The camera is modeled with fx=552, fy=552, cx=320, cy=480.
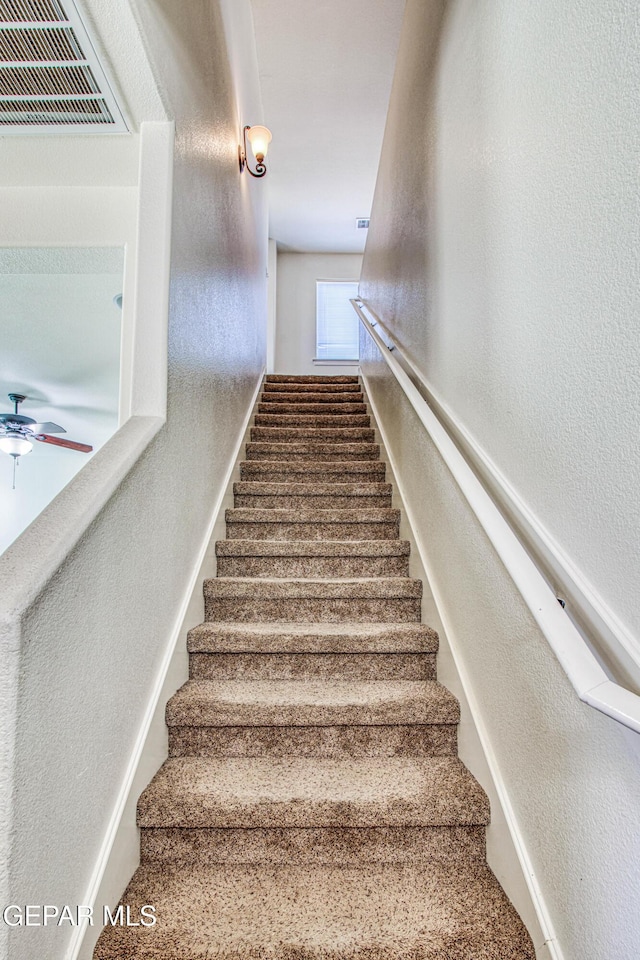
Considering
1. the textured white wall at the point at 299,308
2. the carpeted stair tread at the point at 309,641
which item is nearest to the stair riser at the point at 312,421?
the carpeted stair tread at the point at 309,641

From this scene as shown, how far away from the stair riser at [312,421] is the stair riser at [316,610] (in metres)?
1.92

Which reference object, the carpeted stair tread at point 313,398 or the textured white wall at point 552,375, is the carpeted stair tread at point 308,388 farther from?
the textured white wall at point 552,375

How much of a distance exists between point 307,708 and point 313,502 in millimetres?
1323

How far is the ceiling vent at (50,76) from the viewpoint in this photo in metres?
1.36

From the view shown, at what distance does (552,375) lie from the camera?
114 cm

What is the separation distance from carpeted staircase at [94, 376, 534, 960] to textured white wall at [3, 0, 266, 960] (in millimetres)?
211

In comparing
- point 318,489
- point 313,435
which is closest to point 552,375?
point 318,489

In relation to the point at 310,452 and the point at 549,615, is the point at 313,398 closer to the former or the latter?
the point at 310,452

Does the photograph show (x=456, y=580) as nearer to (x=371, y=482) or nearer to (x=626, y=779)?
(x=626, y=779)

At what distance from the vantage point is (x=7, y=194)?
6.53 ft

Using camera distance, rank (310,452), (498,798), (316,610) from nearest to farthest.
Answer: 1. (498,798)
2. (316,610)
3. (310,452)

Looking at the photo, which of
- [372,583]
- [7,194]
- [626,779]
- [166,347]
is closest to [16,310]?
[7,194]

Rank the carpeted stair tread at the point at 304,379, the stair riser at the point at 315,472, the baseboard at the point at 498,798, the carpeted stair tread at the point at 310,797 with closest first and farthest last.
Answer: the baseboard at the point at 498,798 < the carpeted stair tread at the point at 310,797 < the stair riser at the point at 315,472 < the carpeted stair tread at the point at 304,379

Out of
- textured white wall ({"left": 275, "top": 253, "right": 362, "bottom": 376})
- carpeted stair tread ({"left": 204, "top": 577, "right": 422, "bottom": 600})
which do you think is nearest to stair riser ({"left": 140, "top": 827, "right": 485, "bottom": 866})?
carpeted stair tread ({"left": 204, "top": 577, "right": 422, "bottom": 600})
